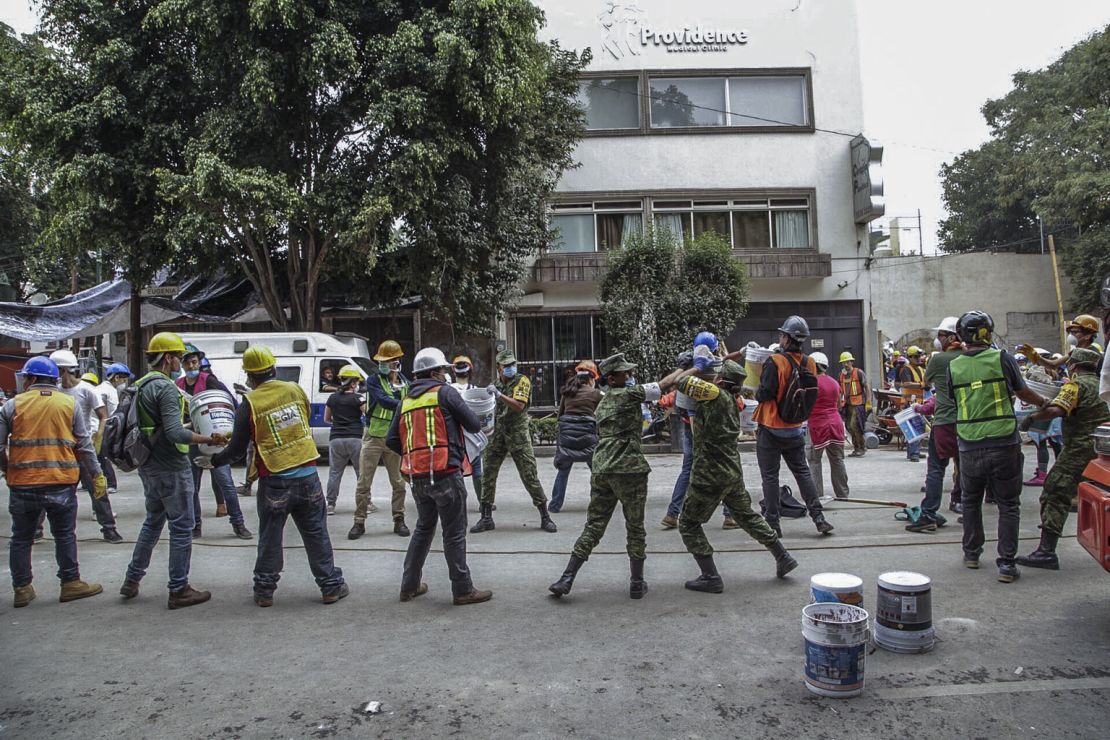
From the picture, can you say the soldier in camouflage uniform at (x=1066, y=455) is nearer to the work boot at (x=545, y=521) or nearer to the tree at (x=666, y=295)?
the work boot at (x=545, y=521)

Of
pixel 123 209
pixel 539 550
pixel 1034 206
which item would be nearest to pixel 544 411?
pixel 123 209

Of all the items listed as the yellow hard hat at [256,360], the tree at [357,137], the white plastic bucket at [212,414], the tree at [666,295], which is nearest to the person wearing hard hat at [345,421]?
the white plastic bucket at [212,414]

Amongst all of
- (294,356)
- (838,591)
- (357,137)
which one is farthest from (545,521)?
(357,137)

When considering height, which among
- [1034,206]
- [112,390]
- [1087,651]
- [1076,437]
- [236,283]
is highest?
[1034,206]

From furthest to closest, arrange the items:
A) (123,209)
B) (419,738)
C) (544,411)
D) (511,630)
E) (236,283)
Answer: (544,411)
(236,283)
(123,209)
(511,630)
(419,738)

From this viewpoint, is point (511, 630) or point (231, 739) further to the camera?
point (511, 630)

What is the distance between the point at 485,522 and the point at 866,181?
50.9 ft

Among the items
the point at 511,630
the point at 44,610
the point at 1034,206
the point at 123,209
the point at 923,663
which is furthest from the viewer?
the point at 1034,206

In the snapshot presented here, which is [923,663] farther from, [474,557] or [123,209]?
[123,209]

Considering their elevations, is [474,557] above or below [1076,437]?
below

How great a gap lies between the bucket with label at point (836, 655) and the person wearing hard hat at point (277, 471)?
3361mm

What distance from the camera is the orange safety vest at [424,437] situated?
564cm

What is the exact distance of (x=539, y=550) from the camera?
7293 millimetres

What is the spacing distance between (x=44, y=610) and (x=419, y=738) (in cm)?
369
